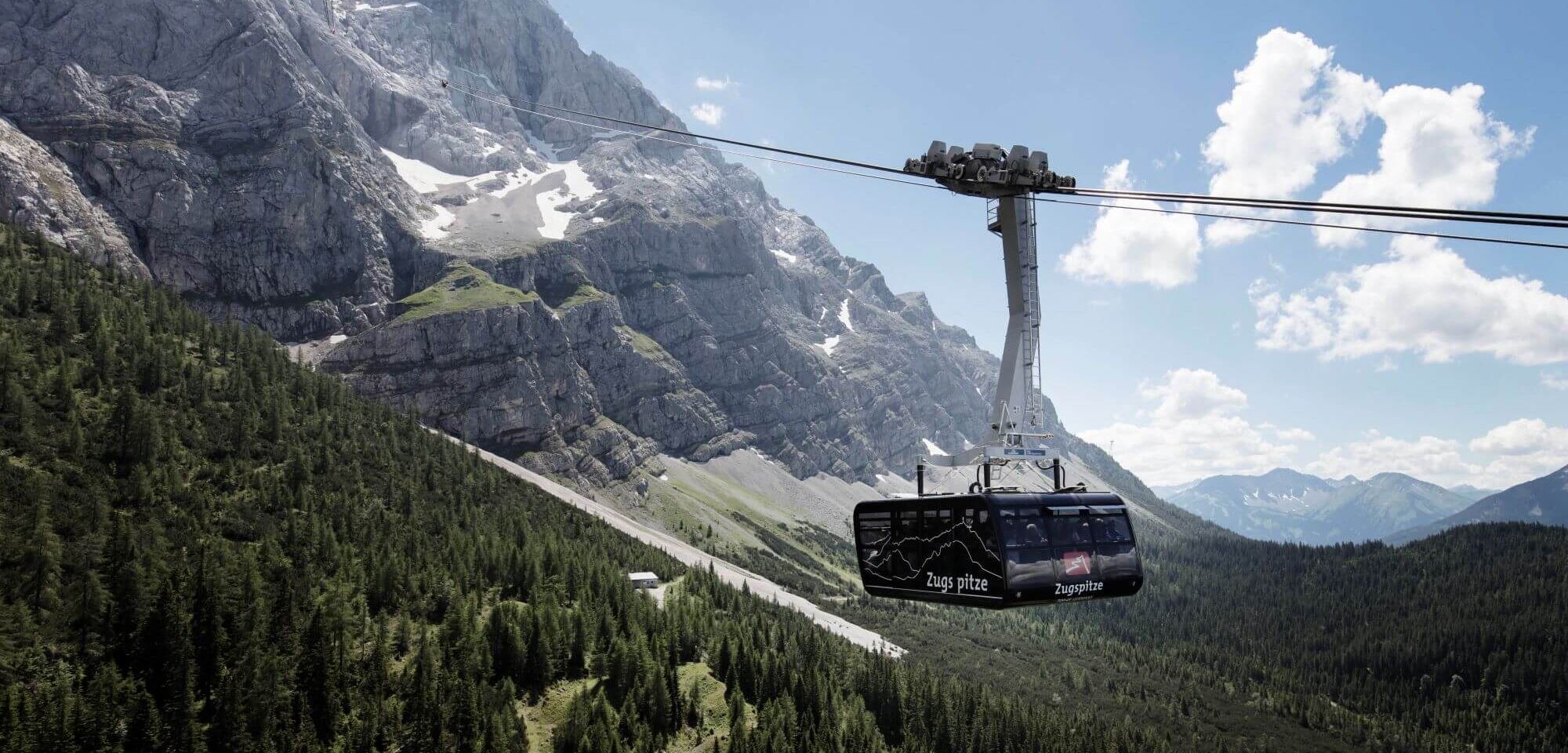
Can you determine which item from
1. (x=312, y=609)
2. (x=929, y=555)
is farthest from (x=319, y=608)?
(x=929, y=555)

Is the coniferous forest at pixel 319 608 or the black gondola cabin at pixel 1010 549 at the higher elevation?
the black gondola cabin at pixel 1010 549

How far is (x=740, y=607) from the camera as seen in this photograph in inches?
6388

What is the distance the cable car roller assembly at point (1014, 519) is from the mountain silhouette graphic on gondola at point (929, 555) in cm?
4

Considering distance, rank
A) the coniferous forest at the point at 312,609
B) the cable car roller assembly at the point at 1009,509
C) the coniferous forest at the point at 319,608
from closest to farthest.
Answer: the cable car roller assembly at the point at 1009,509
the coniferous forest at the point at 312,609
the coniferous forest at the point at 319,608

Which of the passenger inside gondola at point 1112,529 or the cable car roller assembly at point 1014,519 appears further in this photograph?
the passenger inside gondola at point 1112,529

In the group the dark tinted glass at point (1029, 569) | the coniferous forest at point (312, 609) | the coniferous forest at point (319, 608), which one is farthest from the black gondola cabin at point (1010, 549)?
the coniferous forest at point (319, 608)

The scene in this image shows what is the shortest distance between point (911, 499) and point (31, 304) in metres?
194

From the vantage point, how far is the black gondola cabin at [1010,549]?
29.3 metres

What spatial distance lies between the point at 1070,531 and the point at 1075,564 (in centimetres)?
112

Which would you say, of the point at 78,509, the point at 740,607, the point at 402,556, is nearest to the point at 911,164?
the point at 402,556

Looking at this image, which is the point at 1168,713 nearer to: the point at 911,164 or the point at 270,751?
the point at 270,751

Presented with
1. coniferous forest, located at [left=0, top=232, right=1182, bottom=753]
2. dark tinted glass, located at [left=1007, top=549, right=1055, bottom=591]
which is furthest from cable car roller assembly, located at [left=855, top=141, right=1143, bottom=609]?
coniferous forest, located at [left=0, top=232, right=1182, bottom=753]

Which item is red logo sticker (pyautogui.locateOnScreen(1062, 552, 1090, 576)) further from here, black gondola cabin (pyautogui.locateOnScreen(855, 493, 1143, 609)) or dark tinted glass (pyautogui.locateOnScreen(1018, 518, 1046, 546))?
dark tinted glass (pyautogui.locateOnScreen(1018, 518, 1046, 546))

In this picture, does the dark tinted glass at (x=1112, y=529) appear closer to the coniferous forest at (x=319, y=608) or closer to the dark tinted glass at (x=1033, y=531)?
the dark tinted glass at (x=1033, y=531)
